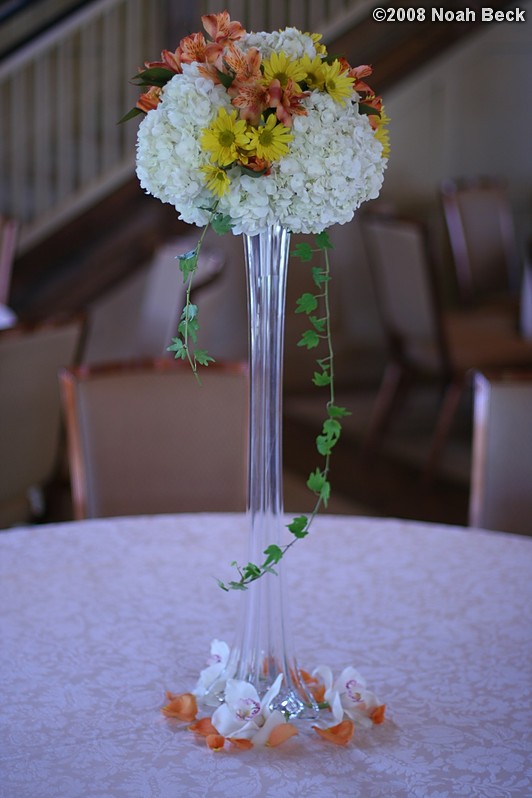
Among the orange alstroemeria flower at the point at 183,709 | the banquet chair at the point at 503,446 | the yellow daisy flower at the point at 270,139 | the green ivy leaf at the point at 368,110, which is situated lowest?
the orange alstroemeria flower at the point at 183,709

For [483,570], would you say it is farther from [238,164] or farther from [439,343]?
[439,343]

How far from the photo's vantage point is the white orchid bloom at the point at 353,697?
3.61ft

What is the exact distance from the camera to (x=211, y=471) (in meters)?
2.10

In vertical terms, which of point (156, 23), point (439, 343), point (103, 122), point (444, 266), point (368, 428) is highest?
point (156, 23)

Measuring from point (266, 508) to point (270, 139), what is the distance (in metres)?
0.37

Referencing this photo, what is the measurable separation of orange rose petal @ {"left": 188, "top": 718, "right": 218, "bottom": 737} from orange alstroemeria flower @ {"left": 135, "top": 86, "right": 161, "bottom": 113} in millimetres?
596

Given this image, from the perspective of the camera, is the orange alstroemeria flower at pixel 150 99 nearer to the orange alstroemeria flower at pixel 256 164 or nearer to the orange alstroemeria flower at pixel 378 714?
the orange alstroemeria flower at pixel 256 164

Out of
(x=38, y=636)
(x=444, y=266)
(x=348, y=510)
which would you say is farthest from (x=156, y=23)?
(x=38, y=636)

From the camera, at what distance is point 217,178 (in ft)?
3.18

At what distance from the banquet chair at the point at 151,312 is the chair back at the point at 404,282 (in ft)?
2.23

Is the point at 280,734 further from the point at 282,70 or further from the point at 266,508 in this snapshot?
the point at 282,70

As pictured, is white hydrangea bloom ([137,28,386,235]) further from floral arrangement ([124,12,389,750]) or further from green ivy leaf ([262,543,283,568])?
green ivy leaf ([262,543,283,568])

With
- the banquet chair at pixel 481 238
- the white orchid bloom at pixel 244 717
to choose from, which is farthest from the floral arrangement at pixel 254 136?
the banquet chair at pixel 481 238

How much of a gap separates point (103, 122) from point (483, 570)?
4490 millimetres
